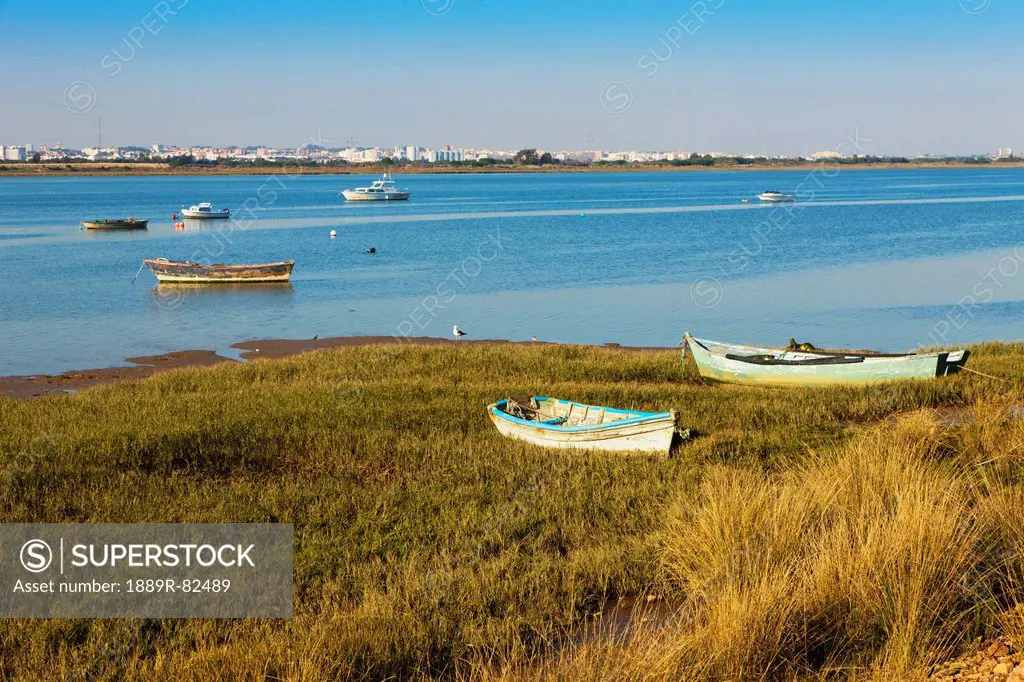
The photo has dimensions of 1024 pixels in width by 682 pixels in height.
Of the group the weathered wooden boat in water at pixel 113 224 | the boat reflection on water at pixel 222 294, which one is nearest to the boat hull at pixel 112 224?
the weathered wooden boat in water at pixel 113 224

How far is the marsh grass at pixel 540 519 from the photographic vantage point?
26.4 feet

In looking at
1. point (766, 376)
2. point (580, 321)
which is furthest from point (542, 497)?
point (580, 321)

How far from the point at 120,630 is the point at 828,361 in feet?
51.5

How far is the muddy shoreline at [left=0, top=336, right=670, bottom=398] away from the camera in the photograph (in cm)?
2530

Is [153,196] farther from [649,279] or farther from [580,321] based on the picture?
[580,321]

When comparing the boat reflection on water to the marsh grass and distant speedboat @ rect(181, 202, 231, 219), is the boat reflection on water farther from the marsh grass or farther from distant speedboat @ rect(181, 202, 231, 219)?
distant speedboat @ rect(181, 202, 231, 219)

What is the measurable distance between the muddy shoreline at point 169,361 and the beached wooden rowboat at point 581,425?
1286 centimetres

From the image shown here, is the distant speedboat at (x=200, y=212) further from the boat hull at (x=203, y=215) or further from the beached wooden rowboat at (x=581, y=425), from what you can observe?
the beached wooden rowboat at (x=581, y=425)

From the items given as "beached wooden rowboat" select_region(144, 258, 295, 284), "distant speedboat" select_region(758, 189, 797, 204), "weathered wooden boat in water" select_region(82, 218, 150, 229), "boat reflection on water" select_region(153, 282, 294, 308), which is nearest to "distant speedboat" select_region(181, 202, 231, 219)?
"weathered wooden boat in water" select_region(82, 218, 150, 229)

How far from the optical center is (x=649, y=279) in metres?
49.4

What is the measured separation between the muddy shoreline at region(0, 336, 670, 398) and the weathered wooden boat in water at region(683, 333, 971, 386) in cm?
858

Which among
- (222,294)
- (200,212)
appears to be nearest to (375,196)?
(200,212)

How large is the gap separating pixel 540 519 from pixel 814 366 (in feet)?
33.8

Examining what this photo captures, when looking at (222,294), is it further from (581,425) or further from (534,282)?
(581,425)
